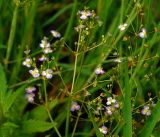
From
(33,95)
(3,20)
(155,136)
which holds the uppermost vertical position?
(3,20)

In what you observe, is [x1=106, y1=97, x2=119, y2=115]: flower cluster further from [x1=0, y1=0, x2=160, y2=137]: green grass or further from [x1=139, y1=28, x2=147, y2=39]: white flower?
[x1=139, y1=28, x2=147, y2=39]: white flower

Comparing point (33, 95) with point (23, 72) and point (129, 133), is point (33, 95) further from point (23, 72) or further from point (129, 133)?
point (129, 133)

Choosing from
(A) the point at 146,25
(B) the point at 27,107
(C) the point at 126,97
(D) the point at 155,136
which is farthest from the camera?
(B) the point at 27,107

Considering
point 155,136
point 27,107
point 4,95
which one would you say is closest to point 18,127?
point 4,95

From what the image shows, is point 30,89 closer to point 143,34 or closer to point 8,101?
point 8,101

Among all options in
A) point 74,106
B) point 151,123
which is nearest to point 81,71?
point 74,106

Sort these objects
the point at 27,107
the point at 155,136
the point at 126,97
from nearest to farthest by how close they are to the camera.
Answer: the point at 126,97, the point at 155,136, the point at 27,107

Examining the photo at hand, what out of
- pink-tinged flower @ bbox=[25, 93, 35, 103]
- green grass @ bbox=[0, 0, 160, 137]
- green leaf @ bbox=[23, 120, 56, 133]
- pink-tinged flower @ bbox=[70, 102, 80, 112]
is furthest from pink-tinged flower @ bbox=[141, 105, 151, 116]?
pink-tinged flower @ bbox=[25, 93, 35, 103]

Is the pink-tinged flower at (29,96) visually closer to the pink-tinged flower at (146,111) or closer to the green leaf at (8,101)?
the green leaf at (8,101)
